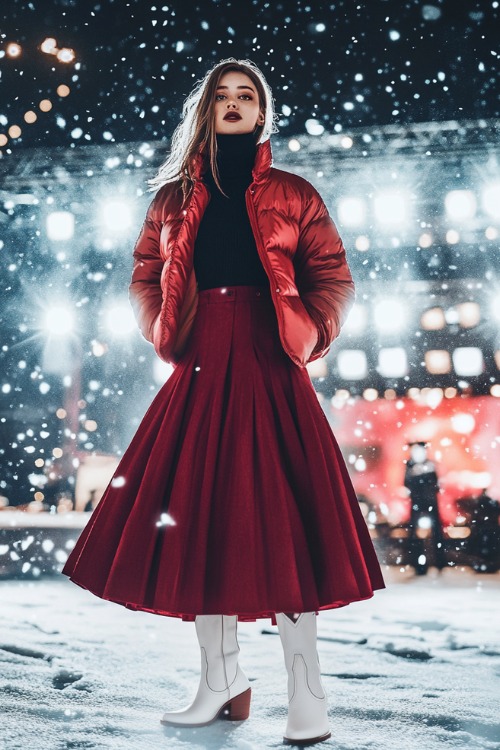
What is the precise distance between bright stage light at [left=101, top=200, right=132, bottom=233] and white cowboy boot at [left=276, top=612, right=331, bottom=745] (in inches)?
228

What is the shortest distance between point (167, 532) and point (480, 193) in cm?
724

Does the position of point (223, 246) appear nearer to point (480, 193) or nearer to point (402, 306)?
point (480, 193)

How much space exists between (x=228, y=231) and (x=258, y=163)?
16cm

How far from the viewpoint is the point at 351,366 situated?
905cm

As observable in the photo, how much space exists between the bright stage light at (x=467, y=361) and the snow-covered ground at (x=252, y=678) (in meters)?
6.79

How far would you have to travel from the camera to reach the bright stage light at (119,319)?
6.95 m

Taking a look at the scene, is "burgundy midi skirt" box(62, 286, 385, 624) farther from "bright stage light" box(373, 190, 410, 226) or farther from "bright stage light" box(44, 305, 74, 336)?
"bright stage light" box(373, 190, 410, 226)

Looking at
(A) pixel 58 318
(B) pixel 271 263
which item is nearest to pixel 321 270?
(B) pixel 271 263

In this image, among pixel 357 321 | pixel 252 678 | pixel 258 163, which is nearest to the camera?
pixel 258 163

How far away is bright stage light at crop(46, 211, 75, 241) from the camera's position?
746 centimetres

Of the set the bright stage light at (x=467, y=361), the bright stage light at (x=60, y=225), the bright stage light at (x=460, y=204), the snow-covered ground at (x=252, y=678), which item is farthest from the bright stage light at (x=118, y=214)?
the bright stage light at (x=467, y=361)

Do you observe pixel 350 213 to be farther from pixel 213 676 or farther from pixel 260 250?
pixel 213 676

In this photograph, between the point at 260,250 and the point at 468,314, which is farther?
the point at 468,314

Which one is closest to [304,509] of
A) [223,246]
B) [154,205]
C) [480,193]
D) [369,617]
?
[223,246]
